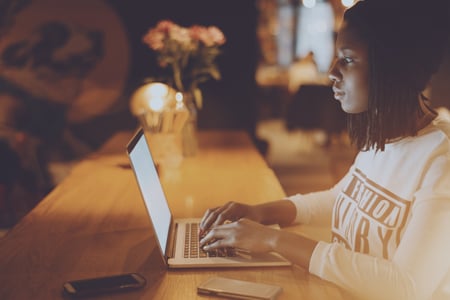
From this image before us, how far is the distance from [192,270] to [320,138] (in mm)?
7285

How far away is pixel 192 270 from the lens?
1256 millimetres

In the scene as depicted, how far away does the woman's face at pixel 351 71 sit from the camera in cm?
124

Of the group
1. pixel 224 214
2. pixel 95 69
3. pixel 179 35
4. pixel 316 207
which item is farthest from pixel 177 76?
pixel 95 69

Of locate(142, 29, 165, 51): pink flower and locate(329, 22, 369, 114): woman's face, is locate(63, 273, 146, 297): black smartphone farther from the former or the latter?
locate(142, 29, 165, 51): pink flower

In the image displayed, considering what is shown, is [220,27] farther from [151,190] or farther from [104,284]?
[104,284]

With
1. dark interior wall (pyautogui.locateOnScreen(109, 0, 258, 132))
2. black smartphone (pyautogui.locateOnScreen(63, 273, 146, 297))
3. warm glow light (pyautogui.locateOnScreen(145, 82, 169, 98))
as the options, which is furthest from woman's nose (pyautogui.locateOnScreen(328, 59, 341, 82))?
dark interior wall (pyautogui.locateOnScreen(109, 0, 258, 132))

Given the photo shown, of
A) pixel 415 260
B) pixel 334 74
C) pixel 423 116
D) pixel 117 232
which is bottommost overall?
pixel 117 232

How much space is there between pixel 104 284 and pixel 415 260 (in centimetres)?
64

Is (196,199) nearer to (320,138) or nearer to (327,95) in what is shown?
(327,95)

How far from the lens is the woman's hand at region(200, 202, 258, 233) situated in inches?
58.0

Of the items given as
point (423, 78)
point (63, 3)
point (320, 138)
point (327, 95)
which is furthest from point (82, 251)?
point (320, 138)

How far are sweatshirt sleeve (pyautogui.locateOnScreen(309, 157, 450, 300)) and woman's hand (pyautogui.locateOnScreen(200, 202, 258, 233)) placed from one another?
1.36 ft

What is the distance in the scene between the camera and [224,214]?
1.50 meters

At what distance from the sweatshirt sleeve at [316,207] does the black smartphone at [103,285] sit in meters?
0.65
